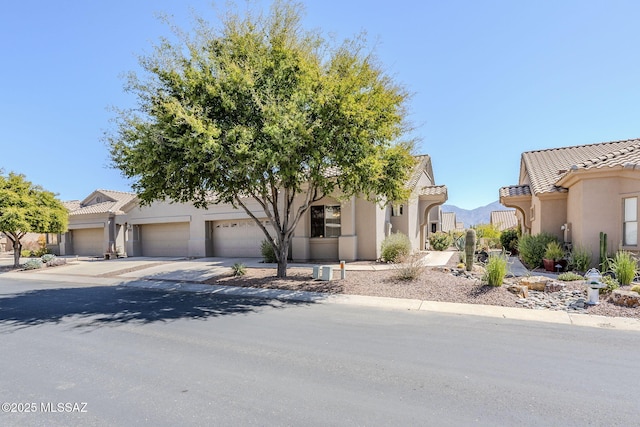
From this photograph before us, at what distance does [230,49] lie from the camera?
36.8ft

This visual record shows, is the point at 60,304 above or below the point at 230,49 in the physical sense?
below

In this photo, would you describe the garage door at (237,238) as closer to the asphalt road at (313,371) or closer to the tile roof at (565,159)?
the asphalt road at (313,371)

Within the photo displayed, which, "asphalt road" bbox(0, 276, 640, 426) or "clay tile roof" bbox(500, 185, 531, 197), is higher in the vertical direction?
"clay tile roof" bbox(500, 185, 531, 197)

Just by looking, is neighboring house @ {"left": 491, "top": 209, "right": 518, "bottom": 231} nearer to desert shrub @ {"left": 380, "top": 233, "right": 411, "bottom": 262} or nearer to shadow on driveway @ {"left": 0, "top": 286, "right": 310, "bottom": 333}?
desert shrub @ {"left": 380, "top": 233, "right": 411, "bottom": 262}

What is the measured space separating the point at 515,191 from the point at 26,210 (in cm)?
2914

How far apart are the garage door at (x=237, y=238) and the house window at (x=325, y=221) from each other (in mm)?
3430

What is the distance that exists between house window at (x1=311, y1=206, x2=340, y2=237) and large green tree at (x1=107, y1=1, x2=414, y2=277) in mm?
6708

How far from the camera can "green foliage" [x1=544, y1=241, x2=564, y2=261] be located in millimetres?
13680

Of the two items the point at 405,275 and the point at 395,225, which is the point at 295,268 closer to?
the point at 405,275

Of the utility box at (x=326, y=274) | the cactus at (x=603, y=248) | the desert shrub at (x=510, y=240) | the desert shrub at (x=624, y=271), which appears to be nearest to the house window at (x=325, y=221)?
the utility box at (x=326, y=274)

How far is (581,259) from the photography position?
1270cm

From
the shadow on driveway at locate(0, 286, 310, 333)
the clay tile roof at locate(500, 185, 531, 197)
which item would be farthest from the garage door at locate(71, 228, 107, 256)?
the clay tile roof at locate(500, 185, 531, 197)

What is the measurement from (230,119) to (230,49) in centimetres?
248

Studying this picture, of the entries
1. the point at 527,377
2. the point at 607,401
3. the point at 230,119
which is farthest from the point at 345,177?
the point at 607,401
